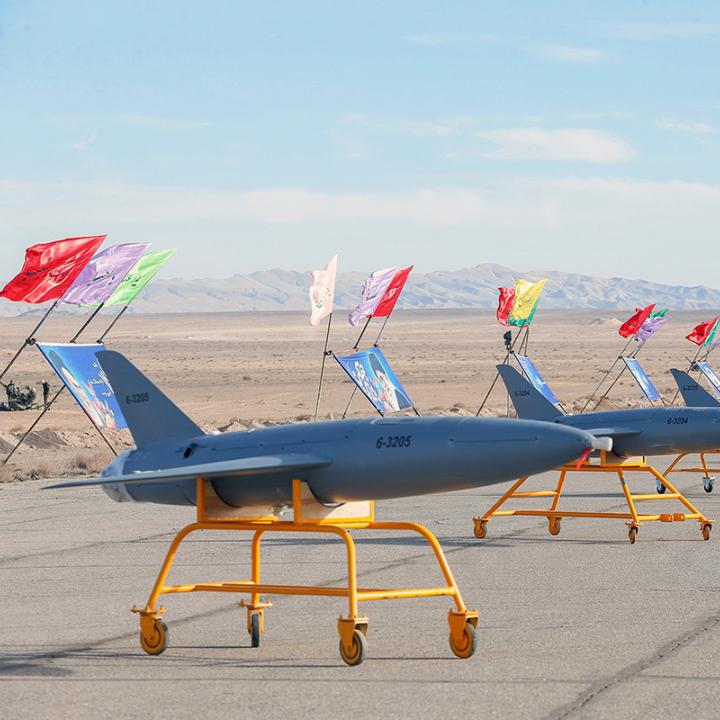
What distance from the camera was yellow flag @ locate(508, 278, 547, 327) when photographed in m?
35.3

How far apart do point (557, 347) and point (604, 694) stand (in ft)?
381

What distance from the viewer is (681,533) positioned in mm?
16062

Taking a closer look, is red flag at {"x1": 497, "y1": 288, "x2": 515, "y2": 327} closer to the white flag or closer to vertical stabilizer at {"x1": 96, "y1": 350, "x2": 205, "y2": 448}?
the white flag

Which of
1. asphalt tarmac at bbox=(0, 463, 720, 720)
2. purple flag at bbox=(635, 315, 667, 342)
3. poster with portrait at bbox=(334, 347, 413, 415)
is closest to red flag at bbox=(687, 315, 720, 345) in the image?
purple flag at bbox=(635, 315, 667, 342)

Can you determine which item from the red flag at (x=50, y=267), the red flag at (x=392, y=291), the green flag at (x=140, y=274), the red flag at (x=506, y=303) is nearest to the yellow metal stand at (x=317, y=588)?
the red flag at (x=50, y=267)

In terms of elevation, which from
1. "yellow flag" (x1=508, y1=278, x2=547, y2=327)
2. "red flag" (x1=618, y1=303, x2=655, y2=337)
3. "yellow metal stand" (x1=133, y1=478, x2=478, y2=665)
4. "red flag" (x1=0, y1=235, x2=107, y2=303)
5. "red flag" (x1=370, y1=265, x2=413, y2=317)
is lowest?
"red flag" (x1=618, y1=303, x2=655, y2=337)

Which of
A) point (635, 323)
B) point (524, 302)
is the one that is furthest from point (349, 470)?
point (635, 323)

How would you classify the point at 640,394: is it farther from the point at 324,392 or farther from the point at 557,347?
the point at 557,347

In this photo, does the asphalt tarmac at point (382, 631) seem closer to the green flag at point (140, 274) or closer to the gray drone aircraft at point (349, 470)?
the gray drone aircraft at point (349, 470)

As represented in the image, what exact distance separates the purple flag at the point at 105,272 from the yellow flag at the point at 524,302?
1320 cm

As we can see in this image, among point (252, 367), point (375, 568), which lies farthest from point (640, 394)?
point (375, 568)

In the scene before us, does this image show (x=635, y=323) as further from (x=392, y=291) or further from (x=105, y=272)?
(x=105, y=272)

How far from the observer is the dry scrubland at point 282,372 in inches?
1282

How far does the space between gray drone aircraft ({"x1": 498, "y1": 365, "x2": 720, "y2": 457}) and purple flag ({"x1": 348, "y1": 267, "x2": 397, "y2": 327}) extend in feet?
44.0
